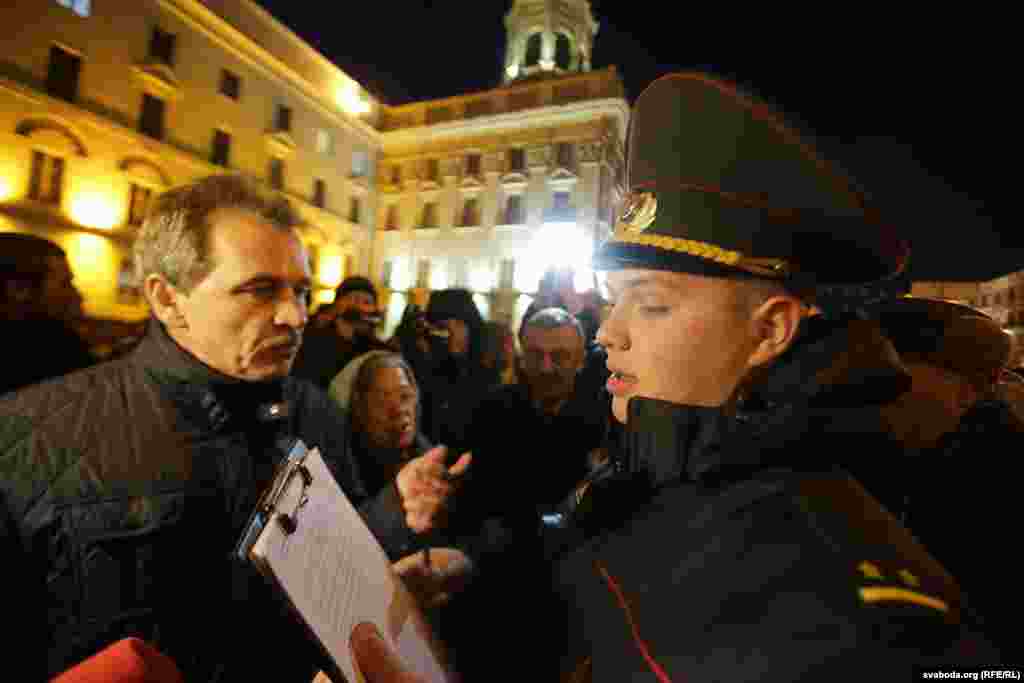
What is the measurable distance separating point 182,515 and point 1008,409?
209 cm

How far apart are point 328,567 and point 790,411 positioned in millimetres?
1006

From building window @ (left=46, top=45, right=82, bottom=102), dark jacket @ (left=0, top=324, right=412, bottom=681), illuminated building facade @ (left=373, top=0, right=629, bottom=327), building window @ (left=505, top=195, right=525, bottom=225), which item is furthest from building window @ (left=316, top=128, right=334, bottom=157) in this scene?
dark jacket @ (left=0, top=324, right=412, bottom=681)

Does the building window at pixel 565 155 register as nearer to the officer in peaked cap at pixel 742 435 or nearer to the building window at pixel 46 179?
the building window at pixel 46 179

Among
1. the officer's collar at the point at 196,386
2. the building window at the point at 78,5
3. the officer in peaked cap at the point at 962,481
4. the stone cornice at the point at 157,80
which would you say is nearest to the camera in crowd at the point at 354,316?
the officer's collar at the point at 196,386

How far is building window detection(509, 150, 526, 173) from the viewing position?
1061 inches

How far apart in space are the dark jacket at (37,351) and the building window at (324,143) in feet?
87.5

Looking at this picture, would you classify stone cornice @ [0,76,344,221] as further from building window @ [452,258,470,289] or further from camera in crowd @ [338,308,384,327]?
building window @ [452,258,470,289]

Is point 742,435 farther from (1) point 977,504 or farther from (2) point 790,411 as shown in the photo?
(1) point 977,504

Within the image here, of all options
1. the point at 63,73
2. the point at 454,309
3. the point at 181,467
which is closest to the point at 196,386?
the point at 181,467

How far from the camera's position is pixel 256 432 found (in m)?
1.70

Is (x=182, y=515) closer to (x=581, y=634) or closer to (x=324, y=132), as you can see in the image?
(x=581, y=634)

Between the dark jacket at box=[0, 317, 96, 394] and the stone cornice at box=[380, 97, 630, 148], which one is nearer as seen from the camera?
the dark jacket at box=[0, 317, 96, 394]

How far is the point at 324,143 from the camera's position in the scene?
2669 centimetres

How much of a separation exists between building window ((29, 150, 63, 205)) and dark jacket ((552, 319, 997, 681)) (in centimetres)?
2143
